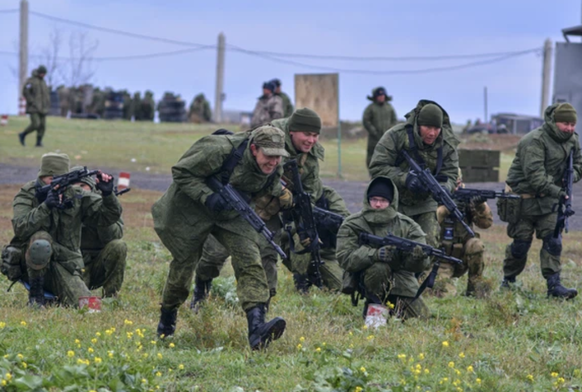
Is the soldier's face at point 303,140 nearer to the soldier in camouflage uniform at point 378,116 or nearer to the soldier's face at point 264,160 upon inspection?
the soldier's face at point 264,160

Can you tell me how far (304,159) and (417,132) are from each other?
117 centimetres

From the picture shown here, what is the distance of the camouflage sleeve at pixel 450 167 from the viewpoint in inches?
390

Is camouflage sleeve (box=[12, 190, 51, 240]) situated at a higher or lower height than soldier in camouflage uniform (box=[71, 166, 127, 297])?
higher

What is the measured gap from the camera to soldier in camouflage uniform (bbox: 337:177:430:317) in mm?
8586

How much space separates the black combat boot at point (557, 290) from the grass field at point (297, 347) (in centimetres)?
11

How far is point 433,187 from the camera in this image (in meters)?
9.59

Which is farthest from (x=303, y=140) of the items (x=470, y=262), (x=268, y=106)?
(x=268, y=106)

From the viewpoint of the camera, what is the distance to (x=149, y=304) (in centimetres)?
928

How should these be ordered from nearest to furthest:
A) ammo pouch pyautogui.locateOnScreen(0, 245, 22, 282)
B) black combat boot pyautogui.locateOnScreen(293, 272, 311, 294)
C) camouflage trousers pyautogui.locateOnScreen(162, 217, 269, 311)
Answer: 1. camouflage trousers pyautogui.locateOnScreen(162, 217, 269, 311)
2. ammo pouch pyautogui.locateOnScreen(0, 245, 22, 282)
3. black combat boot pyautogui.locateOnScreen(293, 272, 311, 294)

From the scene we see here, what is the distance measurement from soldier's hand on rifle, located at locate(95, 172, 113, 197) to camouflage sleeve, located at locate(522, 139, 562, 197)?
4.50 meters

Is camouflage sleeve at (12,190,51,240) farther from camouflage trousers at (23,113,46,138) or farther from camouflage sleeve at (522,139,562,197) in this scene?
camouflage trousers at (23,113,46,138)

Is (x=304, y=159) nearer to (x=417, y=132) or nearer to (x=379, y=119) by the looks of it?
(x=417, y=132)

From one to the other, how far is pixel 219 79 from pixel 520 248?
44527 millimetres

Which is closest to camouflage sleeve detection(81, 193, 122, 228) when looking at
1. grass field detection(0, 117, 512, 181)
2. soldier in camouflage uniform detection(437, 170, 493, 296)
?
soldier in camouflage uniform detection(437, 170, 493, 296)
